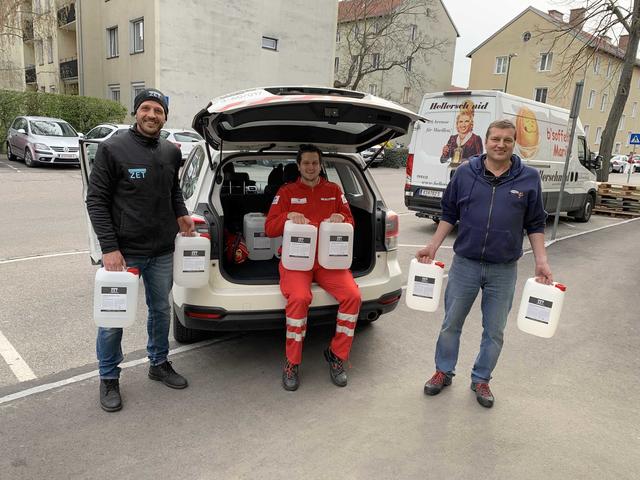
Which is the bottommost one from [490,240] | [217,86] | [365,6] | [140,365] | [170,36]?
[140,365]

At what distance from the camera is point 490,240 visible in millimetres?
3061

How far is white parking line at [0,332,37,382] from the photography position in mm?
3355

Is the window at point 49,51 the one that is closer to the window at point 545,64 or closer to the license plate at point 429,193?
the license plate at point 429,193

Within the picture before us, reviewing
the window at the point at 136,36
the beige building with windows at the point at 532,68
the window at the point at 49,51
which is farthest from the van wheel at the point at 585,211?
the window at the point at 49,51

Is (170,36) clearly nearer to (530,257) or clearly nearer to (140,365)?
(530,257)

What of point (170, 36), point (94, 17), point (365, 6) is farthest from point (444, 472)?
point (365, 6)

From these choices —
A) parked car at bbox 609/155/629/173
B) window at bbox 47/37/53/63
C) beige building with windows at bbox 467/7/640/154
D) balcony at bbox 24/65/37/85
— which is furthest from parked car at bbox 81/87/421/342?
parked car at bbox 609/155/629/173

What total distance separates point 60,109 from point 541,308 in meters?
22.6

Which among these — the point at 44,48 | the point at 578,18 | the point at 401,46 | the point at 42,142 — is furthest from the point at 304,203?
the point at 401,46

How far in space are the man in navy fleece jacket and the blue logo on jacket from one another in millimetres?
1814

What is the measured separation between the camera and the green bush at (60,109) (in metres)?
19.5

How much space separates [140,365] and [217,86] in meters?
22.1

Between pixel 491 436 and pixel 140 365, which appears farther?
pixel 140 365

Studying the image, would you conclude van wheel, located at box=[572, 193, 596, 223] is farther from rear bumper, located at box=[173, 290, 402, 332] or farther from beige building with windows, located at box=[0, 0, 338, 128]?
beige building with windows, located at box=[0, 0, 338, 128]
